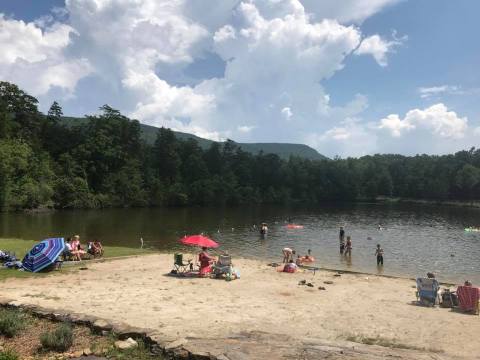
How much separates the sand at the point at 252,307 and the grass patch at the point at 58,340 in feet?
6.92

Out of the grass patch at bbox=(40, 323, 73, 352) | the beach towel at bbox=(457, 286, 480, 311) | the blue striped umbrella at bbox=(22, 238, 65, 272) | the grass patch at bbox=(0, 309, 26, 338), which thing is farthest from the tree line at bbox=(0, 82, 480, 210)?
the beach towel at bbox=(457, 286, 480, 311)

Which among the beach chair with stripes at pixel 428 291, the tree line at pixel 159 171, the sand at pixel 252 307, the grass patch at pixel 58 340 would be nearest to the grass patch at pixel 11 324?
the grass patch at pixel 58 340

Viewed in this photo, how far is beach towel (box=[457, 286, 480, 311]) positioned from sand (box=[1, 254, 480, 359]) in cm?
72

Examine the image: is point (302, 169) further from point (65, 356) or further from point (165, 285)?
point (65, 356)

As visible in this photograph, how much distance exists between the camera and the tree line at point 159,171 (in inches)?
3273

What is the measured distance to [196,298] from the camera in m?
17.2

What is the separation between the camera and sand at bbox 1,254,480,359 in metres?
13.0

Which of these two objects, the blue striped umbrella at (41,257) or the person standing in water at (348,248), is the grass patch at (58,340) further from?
the person standing in water at (348,248)

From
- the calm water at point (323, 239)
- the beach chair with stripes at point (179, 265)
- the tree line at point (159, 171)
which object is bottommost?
the calm water at point (323, 239)

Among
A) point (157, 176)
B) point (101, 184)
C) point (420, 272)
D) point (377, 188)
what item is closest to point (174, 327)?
point (420, 272)

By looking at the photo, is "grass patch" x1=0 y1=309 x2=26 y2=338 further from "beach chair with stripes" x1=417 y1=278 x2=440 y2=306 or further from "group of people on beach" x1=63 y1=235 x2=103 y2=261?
"beach chair with stripes" x1=417 y1=278 x2=440 y2=306

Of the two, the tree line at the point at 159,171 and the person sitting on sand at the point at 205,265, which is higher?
the tree line at the point at 159,171

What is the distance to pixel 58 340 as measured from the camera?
1021 cm

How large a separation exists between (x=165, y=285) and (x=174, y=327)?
755cm
